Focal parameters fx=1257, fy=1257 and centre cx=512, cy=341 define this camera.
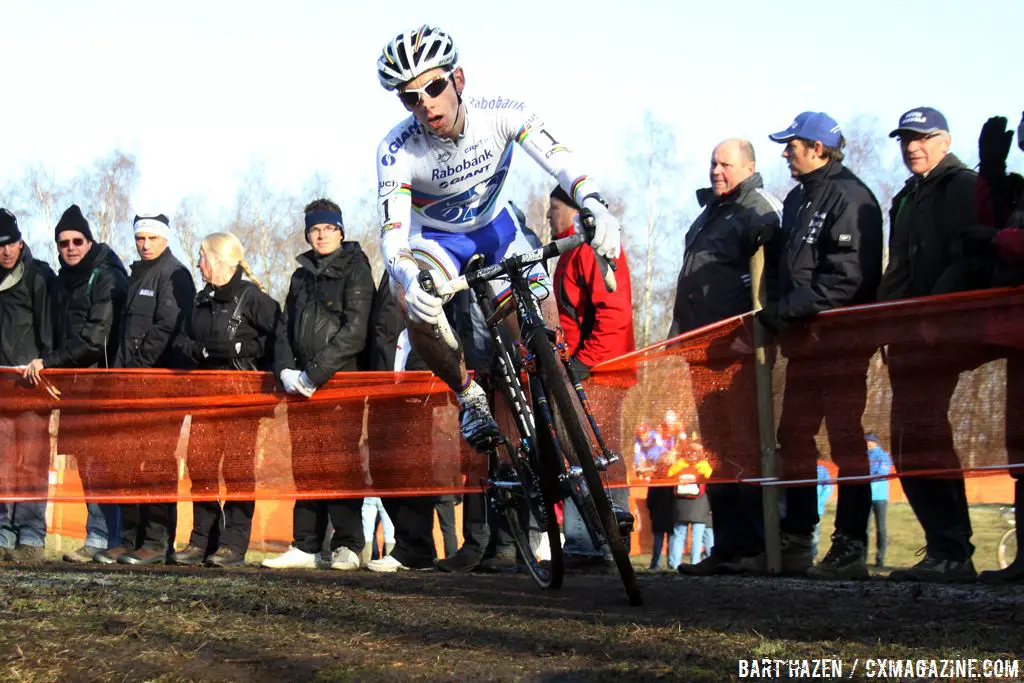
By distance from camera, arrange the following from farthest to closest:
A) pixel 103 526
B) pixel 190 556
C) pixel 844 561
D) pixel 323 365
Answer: pixel 103 526 → pixel 190 556 → pixel 323 365 → pixel 844 561

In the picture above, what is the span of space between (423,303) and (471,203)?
1290mm

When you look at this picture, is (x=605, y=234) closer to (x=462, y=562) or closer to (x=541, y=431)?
(x=541, y=431)

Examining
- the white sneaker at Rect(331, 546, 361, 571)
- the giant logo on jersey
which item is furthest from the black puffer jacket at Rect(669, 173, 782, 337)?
the white sneaker at Rect(331, 546, 361, 571)

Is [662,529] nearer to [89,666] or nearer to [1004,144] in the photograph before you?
[1004,144]

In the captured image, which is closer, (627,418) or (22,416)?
(627,418)

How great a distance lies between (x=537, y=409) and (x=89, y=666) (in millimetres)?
2618

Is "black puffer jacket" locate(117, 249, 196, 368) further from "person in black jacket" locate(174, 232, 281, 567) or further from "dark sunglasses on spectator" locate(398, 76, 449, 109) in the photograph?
"dark sunglasses on spectator" locate(398, 76, 449, 109)

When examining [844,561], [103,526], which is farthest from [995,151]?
[103,526]

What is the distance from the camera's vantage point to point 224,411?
1034 centimetres

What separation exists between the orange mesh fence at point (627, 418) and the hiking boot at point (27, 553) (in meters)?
0.58

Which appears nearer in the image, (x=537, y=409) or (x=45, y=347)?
(x=537, y=409)

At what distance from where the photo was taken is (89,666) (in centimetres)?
489

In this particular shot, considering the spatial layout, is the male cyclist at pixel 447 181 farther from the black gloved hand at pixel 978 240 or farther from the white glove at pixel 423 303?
the black gloved hand at pixel 978 240

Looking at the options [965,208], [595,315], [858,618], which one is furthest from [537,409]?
[965,208]
